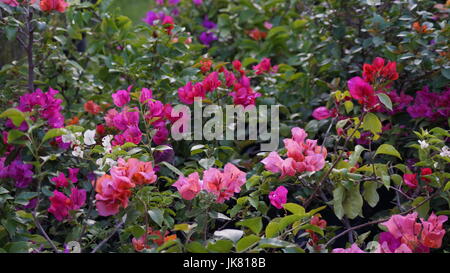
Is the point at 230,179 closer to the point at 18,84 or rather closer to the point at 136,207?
the point at 136,207

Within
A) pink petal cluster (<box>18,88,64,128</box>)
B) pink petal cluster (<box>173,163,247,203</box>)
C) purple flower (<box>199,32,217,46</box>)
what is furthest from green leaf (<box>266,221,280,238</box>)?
purple flower (<box>199,32,217,46</box>)

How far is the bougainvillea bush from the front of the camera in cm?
122

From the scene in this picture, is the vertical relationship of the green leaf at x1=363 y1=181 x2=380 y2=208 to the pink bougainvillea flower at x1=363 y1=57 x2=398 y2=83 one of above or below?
below

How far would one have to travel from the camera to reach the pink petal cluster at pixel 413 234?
1146mm

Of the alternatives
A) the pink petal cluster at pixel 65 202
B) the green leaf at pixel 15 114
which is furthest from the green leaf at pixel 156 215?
the green leaf at pixel 15 114

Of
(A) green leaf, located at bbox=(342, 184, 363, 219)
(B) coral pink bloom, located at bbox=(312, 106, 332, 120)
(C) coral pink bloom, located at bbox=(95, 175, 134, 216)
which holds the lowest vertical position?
(A) green leaf, located at bbox=(342, 184, 363, 219)

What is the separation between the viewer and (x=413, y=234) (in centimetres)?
118

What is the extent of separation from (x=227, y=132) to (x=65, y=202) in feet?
1.84

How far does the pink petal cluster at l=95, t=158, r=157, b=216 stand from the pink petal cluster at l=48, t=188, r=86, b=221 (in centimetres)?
22

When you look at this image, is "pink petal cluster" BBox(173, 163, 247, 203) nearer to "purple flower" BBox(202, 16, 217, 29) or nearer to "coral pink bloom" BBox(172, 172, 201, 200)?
"coral pink bloom" BBox(172, 172, 201, 200)

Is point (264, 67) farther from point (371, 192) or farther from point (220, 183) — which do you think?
point (220, 183)

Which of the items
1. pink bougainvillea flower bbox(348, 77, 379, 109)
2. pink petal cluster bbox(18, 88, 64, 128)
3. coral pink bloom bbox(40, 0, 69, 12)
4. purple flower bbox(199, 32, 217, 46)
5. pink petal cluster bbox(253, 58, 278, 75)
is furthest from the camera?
purple flower bbox(199, 32, 217, 46)
